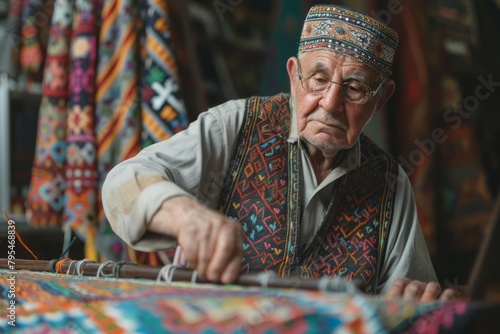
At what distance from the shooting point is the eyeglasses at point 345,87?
1.60 m

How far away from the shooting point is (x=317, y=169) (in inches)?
67.5

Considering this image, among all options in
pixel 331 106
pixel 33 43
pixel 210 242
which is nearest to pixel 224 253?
pixel 210 242

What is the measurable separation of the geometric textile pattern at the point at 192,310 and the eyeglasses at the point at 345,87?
0.66 m

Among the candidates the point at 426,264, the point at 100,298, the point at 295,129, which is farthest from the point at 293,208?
the point at 100,298

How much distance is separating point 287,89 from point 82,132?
2.41ft

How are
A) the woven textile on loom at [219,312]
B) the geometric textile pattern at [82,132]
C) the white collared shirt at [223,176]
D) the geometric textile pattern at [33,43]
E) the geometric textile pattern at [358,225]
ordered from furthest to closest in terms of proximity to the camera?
1. the geometric textile pattern at [33,43]
2. the geometric textile pattern at [82,132]
3. the geometric textile pattern at [358,225]
4. the white collared shirt at [223,176]
5. the woven textile on loom at [219,312]

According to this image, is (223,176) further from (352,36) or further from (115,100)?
(115,100)

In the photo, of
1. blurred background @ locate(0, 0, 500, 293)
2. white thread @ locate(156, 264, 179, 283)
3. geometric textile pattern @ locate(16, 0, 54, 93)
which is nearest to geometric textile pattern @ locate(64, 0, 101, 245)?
blurred background @ locate(0, 0, 500, 293)

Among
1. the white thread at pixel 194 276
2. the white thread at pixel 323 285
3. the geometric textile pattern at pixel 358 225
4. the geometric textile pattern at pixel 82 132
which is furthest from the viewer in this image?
the geometric textile pattern at pixel 82 132

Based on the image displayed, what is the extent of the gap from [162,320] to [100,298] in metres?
0.16

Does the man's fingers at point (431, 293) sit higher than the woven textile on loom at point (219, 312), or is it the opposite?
the woven textile on loom at point (219, 312)

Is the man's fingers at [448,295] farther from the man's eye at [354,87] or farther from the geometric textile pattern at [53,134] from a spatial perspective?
the geometric textile pattern at [53,134]

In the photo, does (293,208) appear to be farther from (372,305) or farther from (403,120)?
(403,120)

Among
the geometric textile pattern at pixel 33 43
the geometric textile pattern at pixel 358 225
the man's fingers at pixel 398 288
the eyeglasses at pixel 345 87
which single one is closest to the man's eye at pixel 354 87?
the eyeglasses at pixel 345 87
